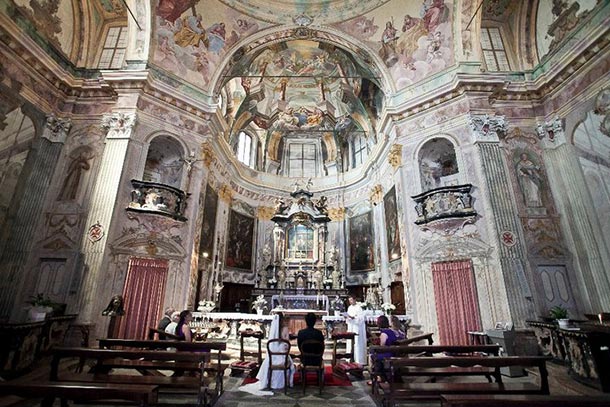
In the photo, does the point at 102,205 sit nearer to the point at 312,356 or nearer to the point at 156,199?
the point at 156,199

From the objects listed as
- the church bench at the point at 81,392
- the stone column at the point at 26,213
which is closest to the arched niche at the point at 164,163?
the stone column at the point at 26,213

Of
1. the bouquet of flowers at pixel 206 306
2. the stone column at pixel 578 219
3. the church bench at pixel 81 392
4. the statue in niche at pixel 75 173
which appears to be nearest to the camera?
the church bench at pixel 81 392

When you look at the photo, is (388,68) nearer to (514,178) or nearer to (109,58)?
(514,178)

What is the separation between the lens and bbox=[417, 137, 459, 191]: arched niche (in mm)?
11141

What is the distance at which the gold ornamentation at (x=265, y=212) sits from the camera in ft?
57.2

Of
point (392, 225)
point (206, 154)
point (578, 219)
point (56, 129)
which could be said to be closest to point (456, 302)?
point (392, 225)

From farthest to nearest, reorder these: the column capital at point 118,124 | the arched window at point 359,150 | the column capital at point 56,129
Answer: the arched window at point 359,150
the column capital at point 118,124
the column capital at point 56,129

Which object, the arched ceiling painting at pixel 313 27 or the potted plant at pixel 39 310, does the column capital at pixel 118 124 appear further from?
the potted plant at pixel 39 310

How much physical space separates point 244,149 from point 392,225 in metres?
10.3

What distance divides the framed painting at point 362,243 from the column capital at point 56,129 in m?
13.2

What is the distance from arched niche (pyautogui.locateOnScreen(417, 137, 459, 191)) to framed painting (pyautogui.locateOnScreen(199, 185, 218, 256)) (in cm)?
855

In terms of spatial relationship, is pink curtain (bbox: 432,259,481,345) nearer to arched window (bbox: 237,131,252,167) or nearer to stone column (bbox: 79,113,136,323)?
stone column (bbox: 79,113,136,323)

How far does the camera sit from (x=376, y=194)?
47.9 feet

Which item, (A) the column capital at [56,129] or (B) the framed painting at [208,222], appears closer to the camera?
(A) the column capital at [56,129]
